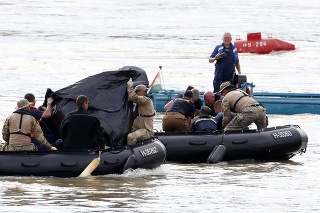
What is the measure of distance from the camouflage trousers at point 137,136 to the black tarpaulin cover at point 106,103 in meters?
0.10

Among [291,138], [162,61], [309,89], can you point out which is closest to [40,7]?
[162,61]

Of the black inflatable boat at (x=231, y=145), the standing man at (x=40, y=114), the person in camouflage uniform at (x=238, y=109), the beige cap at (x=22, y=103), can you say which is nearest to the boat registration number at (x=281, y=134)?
the black inflatable boat at (x=231, y=145)

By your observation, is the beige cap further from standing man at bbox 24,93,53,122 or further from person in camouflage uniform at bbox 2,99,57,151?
standing man at bbox 24,93,53,122

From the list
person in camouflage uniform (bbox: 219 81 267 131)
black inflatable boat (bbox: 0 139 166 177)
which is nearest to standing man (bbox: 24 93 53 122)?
black inflatable boat (bbox: 0 139 166 177)

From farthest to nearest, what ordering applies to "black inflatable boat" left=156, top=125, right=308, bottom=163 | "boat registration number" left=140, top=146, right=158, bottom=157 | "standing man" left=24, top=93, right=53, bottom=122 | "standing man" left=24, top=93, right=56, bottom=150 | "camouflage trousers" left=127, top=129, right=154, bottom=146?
"black inflatable boat" left=156, top=125, right=308, bottom=163 < "camouflage trousers" left=127, top=129, right=154, bottom=146 < "boat registration number" left=140, top=146, right=158, bottom=157 < "standing man" left=24, top=93, right=53, bottom=122 < "standing man" left=24, top=93, right=56, bottom=150

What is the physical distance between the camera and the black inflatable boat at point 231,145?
61.0 ft

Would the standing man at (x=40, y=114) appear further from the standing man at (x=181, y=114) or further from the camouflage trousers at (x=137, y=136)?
the standing man at (x=181, y=114)

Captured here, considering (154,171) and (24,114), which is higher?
(24,114)

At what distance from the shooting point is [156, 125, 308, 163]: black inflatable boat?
1858cm

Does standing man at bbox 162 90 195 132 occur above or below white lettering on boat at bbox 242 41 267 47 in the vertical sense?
below

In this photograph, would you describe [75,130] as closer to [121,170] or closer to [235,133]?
[121,170]

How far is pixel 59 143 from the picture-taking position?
16.4 m

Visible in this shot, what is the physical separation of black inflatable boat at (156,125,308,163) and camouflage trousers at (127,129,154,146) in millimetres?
954

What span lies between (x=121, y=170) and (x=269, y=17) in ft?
182
